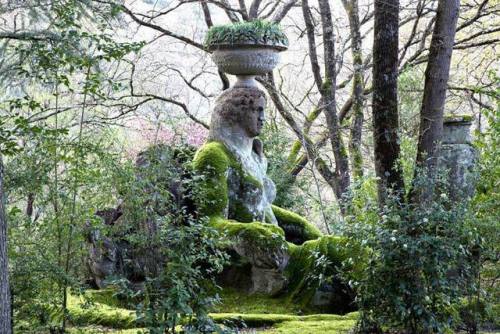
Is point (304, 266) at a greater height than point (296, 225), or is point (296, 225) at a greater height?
point (296, 225)

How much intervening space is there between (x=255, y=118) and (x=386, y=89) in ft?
5.27

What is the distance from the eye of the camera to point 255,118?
25.5 ft

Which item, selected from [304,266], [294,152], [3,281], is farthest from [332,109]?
[3,281]

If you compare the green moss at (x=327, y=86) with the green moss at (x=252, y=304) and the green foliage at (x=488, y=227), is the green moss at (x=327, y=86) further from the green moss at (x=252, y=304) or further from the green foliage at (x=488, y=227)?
the green foliage at (x=488, y=227)

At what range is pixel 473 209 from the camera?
604 centimetres

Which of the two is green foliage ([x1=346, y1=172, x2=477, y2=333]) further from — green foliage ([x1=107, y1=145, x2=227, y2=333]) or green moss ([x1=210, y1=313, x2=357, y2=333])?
green foliage ([x1=107, y1=145, x2=227, y2=333])

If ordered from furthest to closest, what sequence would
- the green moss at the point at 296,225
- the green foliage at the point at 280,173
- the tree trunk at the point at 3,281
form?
→ the green foliage at the point at 280,173
the green moss at the point at 296,225
the tree trunk at the point at 3,281

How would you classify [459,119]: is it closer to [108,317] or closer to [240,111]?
[240,111]

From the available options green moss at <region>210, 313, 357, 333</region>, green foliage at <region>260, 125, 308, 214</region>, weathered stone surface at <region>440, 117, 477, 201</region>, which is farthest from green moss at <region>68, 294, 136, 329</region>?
green foliage at <region>260, 125, 308, 214</region>

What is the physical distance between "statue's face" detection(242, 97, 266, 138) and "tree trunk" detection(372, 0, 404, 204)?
142 cm

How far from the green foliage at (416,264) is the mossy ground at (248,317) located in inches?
30.7

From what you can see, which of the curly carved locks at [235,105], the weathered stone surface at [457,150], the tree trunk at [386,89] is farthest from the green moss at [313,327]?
the curly carved locks at [235,105]

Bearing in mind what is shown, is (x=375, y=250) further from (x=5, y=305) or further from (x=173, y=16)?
(x=173, y=16)

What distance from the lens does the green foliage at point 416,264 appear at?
5.34m
